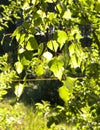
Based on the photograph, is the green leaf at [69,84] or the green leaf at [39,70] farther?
the green leaf at [39,70]

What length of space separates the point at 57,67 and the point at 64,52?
85 mm

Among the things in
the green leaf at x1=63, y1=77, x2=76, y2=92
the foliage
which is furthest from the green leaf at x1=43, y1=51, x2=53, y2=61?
the green leaf at x1=63, y1=77, x2=76, y2=92

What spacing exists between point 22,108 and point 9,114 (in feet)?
31.8

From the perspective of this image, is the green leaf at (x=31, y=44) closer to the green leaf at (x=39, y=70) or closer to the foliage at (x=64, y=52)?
the foliage at (x=64, y=52)

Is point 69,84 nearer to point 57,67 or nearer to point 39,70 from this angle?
point 57,67

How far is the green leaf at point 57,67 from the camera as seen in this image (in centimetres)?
129

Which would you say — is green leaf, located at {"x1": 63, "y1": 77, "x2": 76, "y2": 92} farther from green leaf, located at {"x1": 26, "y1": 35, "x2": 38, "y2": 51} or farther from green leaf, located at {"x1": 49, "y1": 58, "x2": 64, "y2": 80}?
green leaf, located at {"x1": 26, "y1": 35, "x2": 38, "y2": 51}

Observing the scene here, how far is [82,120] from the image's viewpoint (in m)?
4.48

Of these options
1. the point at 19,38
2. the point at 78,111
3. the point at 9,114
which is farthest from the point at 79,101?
the point at 19,38

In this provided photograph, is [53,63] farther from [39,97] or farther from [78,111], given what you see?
[39,97]

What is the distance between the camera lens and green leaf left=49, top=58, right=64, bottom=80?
1.29 m

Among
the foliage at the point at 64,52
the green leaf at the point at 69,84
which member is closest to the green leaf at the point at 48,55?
the foliage at the point at 64,52

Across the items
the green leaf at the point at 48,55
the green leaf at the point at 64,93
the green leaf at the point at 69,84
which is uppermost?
the green leaf at the point at 48,55

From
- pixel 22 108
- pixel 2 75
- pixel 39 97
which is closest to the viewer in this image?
pixel 2 75
